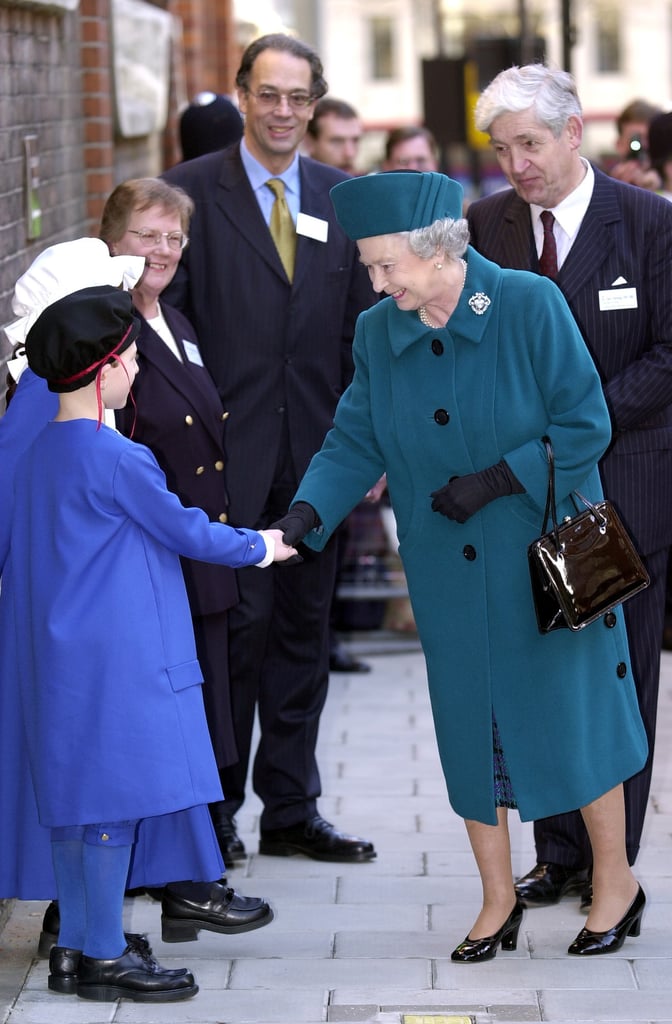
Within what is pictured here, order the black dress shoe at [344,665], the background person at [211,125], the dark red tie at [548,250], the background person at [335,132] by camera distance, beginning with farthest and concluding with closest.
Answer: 1. the background person at [335,132]
2. the black dress shoe at [344,665]
3. the background person at [211,125]
4. the dark red tie at [548,250]

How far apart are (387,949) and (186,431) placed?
1.38 m

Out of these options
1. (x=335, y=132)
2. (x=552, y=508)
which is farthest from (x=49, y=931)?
(x=335, y=132)

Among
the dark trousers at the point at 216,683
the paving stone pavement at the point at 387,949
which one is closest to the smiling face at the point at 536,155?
the dark trousers at the point at 216,683

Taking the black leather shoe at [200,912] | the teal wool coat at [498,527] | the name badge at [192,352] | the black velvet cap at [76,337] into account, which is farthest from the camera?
the name badge at [192,352]

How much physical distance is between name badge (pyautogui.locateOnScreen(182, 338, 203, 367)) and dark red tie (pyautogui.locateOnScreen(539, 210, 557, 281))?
3.07ft

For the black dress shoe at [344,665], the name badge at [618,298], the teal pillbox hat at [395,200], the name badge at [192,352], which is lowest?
the black dress shoe at [344,665]

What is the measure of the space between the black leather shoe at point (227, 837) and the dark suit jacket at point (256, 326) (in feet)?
2.76

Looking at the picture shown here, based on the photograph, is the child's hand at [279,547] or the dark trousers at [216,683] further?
the dark trousers at [216,683]

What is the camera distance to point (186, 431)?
14.4 ft

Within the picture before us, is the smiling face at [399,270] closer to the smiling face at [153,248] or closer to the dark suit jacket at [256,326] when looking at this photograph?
the smiling face at [153,248]

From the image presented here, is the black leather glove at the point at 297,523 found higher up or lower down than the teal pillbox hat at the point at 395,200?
lower down

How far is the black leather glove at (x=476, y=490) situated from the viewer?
372 cm

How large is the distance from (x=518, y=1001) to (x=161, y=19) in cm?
625

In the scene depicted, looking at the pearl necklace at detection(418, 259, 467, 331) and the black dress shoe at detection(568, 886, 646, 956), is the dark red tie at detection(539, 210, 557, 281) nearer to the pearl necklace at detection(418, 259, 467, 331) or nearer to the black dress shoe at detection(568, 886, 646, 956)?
the pearl necklace at detection(418, 259, 467, 331)
